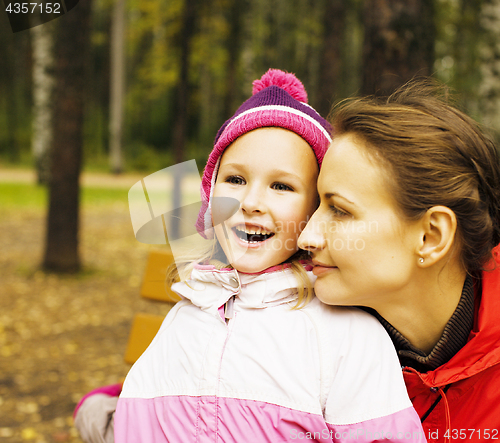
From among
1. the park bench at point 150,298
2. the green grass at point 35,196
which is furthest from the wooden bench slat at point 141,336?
the green grass at point 35,196

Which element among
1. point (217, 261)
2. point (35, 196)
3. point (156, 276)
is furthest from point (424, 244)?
point (35, 196)

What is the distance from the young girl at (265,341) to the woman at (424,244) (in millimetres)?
123

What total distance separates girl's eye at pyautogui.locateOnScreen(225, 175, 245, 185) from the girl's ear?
629 mm

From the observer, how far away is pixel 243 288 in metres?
1.75

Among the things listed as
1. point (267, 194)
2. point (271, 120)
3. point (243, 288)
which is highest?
point (271, 120)

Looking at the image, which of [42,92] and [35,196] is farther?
[35,196]

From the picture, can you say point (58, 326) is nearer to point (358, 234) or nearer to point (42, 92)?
point (358, 234)

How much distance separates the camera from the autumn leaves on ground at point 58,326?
12.5 ft

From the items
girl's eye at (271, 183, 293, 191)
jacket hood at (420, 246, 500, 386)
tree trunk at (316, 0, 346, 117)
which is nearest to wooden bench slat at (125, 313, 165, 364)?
girl's eye at (271, 183, 293, 191)

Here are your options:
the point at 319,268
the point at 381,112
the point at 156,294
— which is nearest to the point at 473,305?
the point at 319,268

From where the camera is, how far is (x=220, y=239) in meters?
1.78

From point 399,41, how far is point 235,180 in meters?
1.82

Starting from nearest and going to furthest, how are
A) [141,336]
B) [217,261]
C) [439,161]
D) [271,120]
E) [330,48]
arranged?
1. [439,161]
2. [271,120]
3. [217,261]
4. [141,336]
5. [330,48]

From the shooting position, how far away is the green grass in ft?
42.4
